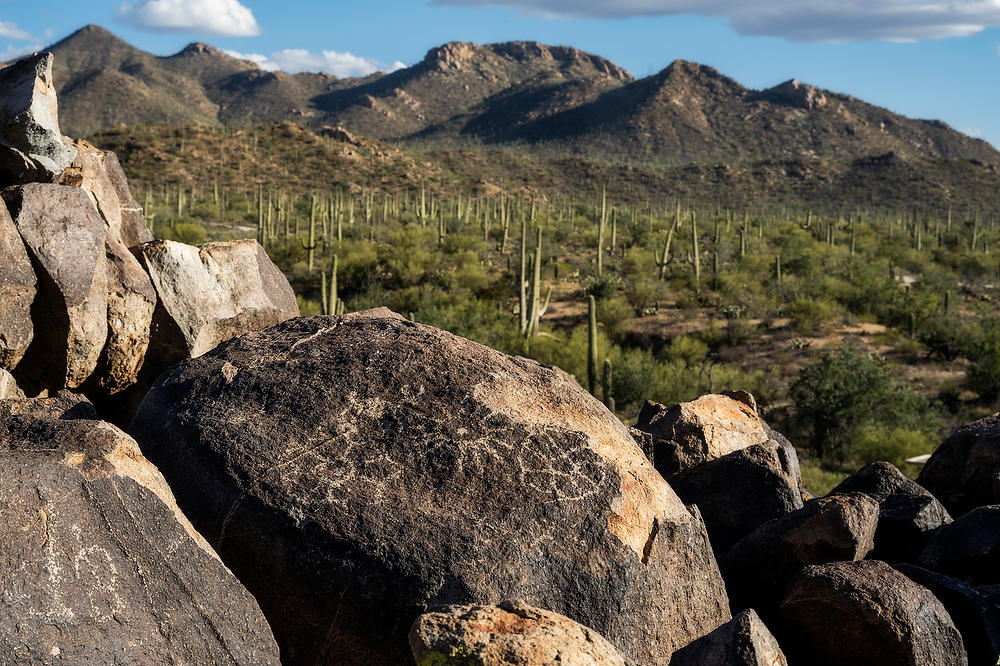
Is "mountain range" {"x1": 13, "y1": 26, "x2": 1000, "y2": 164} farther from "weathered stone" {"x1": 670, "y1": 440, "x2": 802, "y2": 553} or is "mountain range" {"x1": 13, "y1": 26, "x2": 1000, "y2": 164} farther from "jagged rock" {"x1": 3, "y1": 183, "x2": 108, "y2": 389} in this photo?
"weathered stone" {"x1": 670, "y1": 440, "x2": 802, "y2": 553}

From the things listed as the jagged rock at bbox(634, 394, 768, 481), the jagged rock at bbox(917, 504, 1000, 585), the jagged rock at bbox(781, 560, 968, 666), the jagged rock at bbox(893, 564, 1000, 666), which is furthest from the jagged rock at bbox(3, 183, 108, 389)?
the jagged rock at bbox(917, 504, 1000, 585)

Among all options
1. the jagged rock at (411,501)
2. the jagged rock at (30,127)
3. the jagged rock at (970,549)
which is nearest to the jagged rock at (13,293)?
the jagged rock at (30,127)

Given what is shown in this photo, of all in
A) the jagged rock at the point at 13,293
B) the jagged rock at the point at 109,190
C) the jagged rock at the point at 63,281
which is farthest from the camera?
the jagged rock at the point at 109,190

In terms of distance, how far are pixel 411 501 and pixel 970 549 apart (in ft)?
10.8

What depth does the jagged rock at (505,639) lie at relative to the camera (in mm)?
3111

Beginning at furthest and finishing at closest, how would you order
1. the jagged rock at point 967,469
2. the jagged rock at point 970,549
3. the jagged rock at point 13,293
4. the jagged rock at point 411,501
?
the jagged rock at point 967,469, the jagged rock at point 13,293, the jagged rock at point 970,549, the jagged rock at point 411,501

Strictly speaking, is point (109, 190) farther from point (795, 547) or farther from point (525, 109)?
point (525, 109)

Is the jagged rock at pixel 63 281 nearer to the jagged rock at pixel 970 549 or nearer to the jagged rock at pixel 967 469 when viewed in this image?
the jagged rock at pixel 970 549

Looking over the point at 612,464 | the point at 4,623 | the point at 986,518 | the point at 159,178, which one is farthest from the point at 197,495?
the point at 159,178

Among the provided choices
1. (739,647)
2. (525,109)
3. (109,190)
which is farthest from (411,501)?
(525,109)

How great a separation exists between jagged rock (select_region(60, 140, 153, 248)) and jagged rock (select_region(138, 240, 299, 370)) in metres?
0.43

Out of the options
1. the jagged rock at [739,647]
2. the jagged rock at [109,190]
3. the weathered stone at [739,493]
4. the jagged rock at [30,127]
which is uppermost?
the jagged rock at [30,127]

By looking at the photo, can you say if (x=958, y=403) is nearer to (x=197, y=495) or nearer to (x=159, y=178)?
(x=197, y=495)

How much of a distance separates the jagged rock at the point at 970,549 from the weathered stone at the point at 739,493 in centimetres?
103
